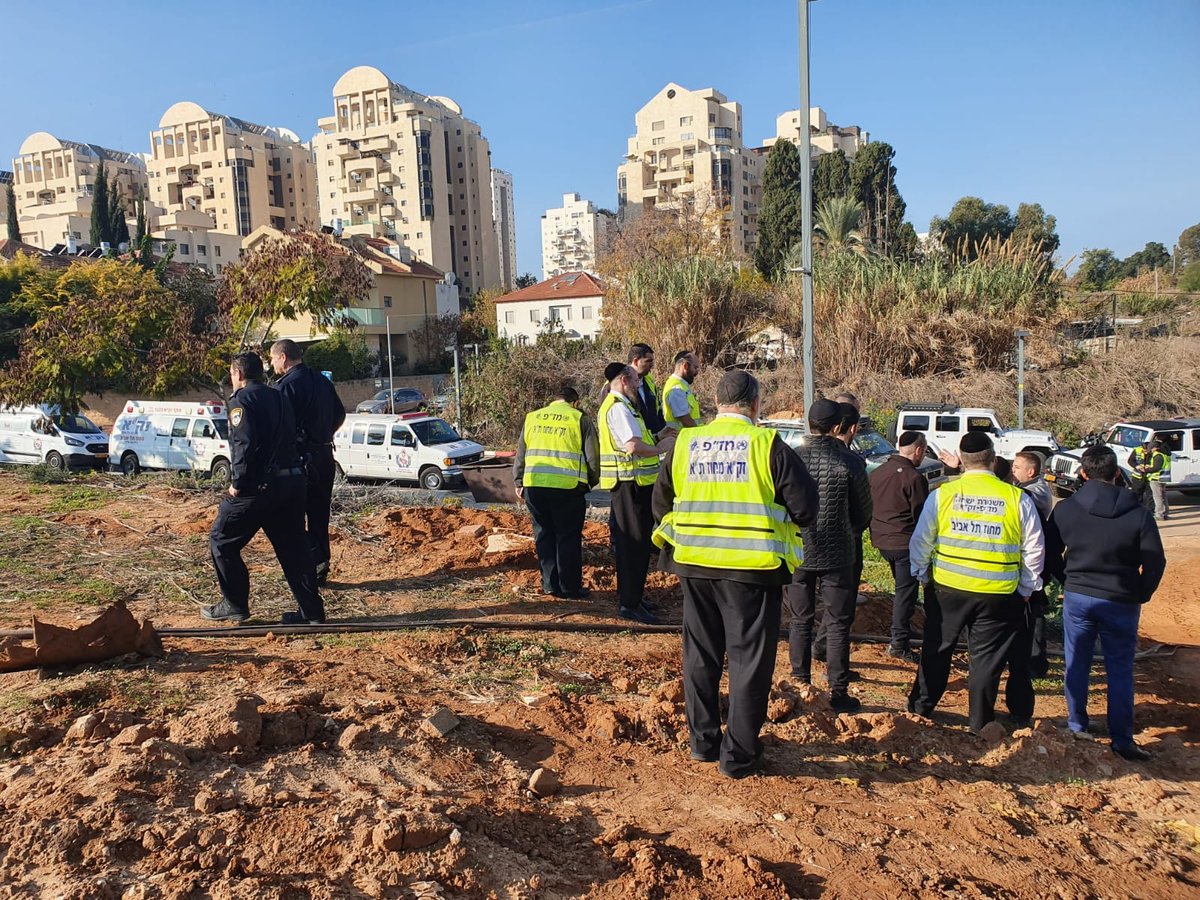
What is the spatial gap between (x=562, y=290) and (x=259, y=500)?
51956 millimetres

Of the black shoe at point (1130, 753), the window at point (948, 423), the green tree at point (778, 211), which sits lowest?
the black shoe at point (1130, 753)

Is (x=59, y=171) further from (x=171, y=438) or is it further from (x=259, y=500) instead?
(x=259, y=500)

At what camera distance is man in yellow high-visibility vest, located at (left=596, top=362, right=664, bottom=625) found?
22.7ft

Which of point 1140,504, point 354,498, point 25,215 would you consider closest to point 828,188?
point 354,498

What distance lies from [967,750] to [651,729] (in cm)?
174

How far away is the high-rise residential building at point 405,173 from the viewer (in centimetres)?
8662

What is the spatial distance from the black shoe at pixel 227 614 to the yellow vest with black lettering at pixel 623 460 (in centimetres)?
279

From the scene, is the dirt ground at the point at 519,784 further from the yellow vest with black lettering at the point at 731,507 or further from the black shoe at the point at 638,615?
the yellow vest with black lettering at the point at 731,507

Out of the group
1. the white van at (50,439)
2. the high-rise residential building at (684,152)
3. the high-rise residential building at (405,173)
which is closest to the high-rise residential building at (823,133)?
the high-rise residential building at (684,152)

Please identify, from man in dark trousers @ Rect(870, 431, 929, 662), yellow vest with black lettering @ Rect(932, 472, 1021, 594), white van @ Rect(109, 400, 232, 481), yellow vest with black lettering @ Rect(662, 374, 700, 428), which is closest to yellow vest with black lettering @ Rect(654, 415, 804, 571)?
yellow vest with black lettering @ Rect(932, 472, 1021, 594)

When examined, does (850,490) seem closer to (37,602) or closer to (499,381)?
(37,602)

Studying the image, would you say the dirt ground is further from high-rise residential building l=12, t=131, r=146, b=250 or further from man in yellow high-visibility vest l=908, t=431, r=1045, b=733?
high-rise residential building l=12, t=131, r=146, b=250

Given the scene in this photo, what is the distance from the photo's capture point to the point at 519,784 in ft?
13.0

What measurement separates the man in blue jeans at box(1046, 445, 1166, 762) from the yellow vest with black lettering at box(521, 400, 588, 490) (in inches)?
137
